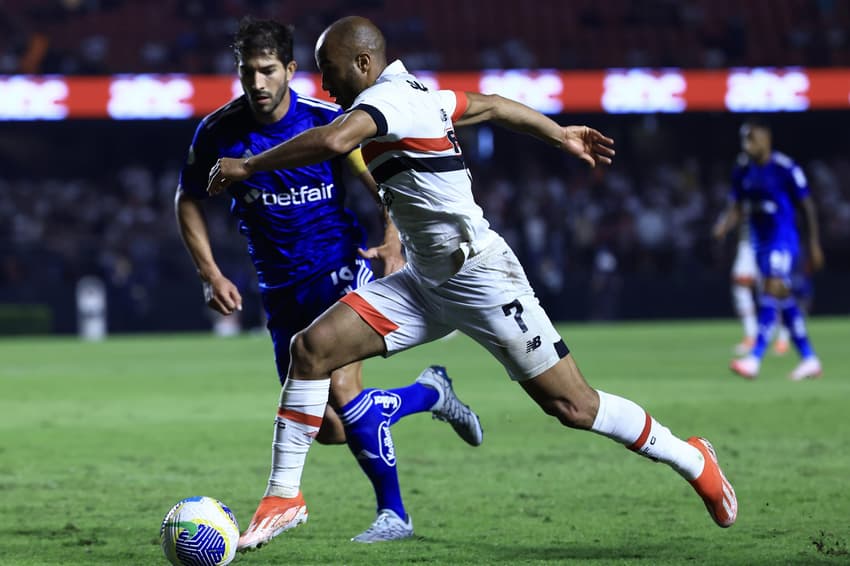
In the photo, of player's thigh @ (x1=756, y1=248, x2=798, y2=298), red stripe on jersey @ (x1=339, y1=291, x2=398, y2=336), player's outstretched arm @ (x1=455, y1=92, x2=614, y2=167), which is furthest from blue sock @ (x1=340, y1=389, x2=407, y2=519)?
player's thigh @ (x1=756, y1=248, x2=798, y2=298)

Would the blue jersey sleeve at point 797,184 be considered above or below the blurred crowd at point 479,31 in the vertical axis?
below

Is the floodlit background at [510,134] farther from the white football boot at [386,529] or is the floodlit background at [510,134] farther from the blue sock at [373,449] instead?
the white football boot at [386,529]

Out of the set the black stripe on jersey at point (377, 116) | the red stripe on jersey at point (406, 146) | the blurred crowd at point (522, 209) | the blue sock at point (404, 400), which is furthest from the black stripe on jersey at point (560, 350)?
the blurred crowd at point (522, 209)

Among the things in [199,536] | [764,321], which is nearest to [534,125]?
[199,536]

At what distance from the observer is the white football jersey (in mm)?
5039

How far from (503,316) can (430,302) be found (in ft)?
1.04

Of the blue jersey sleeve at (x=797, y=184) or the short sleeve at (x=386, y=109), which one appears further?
the blue jersey sleeve at (x=797, y=184)

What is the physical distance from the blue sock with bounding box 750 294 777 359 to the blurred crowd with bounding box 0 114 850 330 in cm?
1294

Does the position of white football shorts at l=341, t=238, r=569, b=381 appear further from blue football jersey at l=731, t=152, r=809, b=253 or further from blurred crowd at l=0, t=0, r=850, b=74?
blurred crowd at l=0, t=0, r=850, b=74

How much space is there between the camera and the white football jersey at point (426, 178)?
16.5 feet

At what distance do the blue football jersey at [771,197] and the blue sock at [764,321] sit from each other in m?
0.54

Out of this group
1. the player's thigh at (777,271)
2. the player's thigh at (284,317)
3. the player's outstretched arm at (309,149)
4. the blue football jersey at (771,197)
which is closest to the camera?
the player's outstretched arm at (309,149)

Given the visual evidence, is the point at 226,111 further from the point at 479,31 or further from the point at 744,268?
the point at 479,31

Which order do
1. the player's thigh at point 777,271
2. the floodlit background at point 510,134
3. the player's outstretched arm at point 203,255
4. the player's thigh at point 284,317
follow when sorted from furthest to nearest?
the floodlit background at point 510,134, the player's thigh at point 777,271, the player's thigh at point 284,317, the player's outstretched arm at point 203,255
